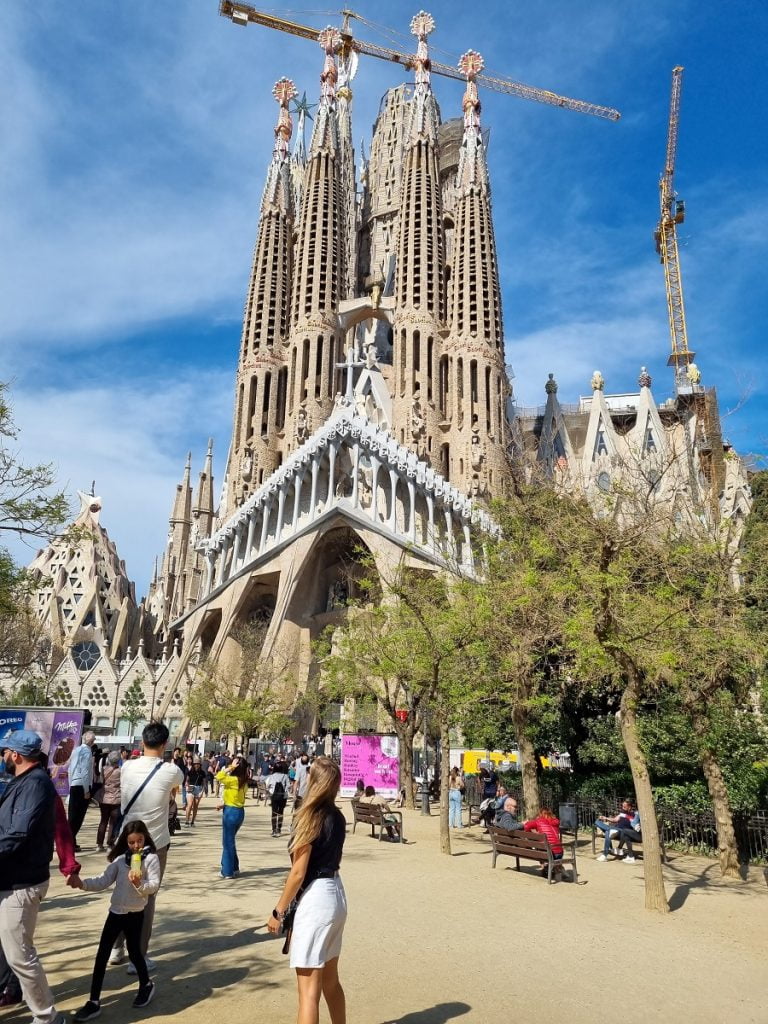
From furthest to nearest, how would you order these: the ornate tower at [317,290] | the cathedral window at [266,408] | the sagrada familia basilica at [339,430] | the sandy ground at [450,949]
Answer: the cathedral window at [266,408], the ornate tower at [317,290], the sagrada familia basilica at [339,430], the sandy ground at [450,949]

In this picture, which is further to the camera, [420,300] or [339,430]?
[420,300]

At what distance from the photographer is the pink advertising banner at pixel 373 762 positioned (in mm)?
16875

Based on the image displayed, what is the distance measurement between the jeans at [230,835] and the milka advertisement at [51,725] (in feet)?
9.92

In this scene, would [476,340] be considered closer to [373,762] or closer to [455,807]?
[373,762]

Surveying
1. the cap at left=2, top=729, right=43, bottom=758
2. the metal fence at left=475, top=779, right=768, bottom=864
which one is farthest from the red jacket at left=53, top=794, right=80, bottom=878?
the metal fence at left=475, top=779, right=768, bottom=864

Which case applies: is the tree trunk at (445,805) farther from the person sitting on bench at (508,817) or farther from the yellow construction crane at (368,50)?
the yellow construction crane at (368,50)

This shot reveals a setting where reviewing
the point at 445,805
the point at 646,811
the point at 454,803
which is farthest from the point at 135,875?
the point at 454,803

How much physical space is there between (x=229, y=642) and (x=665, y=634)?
31.7 metres

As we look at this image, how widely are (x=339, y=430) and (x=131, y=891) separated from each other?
109ft

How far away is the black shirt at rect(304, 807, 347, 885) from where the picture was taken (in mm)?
3424

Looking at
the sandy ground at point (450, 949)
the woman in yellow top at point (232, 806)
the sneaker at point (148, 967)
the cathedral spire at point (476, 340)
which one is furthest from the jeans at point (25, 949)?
the cathedral spire at point (476, 340)

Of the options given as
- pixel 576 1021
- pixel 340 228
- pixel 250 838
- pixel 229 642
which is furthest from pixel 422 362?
pixel 576 1021

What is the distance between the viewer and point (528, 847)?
382 inches

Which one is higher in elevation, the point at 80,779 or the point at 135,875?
the point at 80,779
